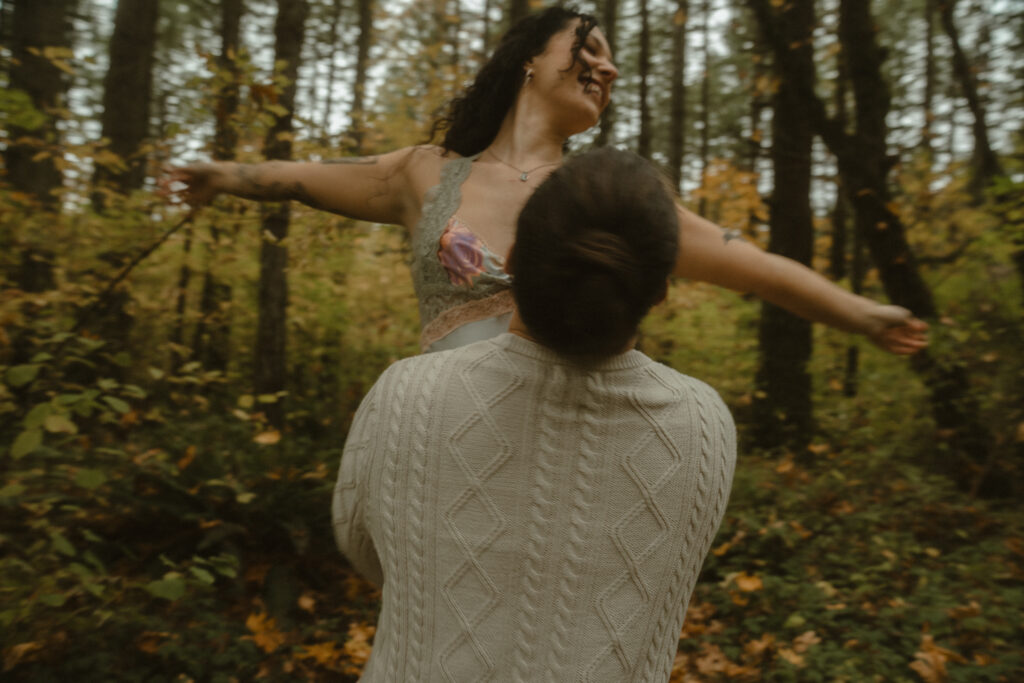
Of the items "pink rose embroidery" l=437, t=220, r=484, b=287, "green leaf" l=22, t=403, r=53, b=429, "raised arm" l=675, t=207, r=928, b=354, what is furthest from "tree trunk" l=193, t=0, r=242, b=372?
"raised arm" l=675, t=207, r=928, b=354

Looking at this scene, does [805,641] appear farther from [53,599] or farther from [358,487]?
[53,599]

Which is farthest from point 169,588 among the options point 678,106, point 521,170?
point 678,106

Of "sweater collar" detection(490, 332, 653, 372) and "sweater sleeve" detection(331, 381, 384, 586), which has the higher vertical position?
"sweater collar" detection(490, 332, 653, 372)

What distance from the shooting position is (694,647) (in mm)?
3955

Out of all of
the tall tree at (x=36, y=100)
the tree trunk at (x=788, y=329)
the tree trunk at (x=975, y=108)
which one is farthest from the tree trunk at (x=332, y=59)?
the tree trunk at (x=975, y=108)

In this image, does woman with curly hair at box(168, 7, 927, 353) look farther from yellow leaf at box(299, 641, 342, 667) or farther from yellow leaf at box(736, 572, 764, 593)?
yellow leaf at box(736, 572, 764, 593)

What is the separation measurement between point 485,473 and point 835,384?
21.3 ft

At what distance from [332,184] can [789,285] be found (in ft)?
3.98

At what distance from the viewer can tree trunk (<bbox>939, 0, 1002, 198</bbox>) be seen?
551 cm

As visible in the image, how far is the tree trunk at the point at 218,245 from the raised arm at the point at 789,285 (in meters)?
2.79

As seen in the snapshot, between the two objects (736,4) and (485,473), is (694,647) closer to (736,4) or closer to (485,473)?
(485,473)

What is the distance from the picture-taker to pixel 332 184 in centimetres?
190

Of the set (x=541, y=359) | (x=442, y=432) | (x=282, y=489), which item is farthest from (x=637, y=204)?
(x=282, y=489)

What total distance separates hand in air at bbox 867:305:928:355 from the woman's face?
2.95ft
